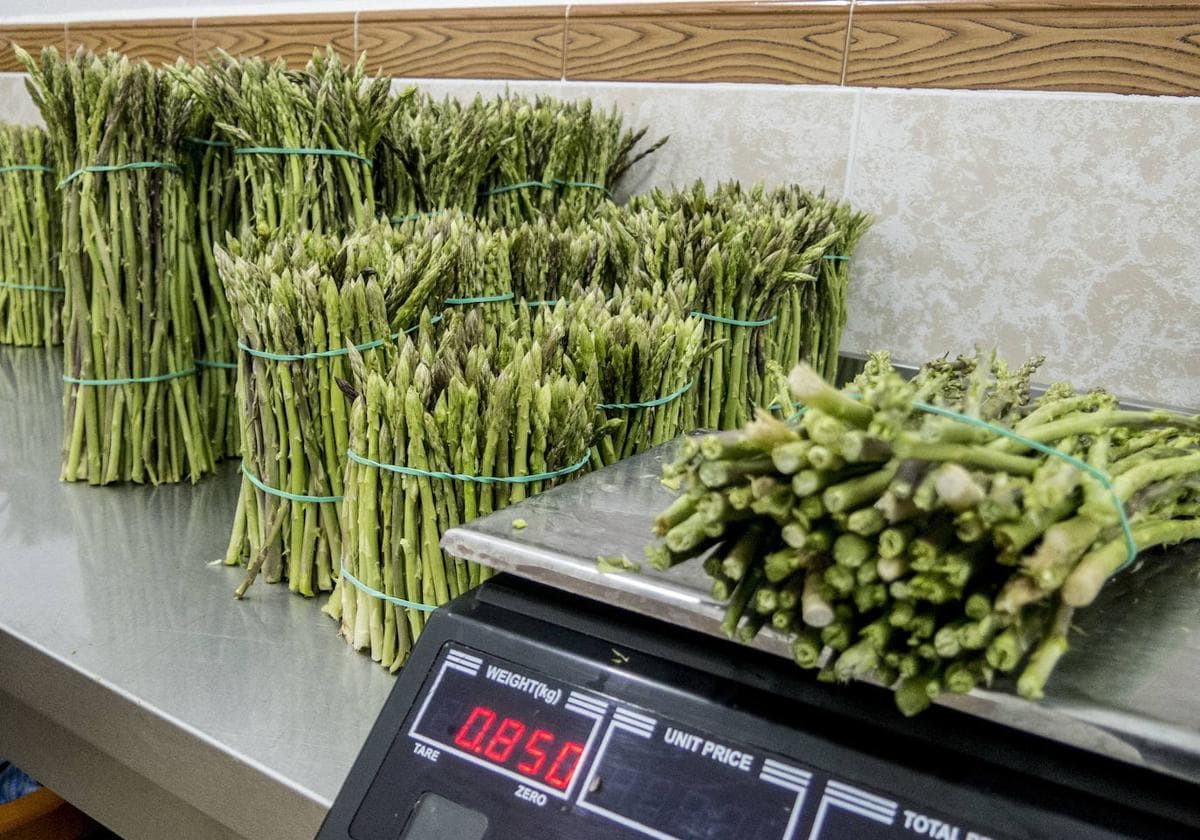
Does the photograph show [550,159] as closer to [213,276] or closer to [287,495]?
[213,276]

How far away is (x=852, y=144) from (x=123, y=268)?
5.14 feet

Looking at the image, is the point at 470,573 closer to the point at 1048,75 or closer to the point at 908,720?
the point at 908,720

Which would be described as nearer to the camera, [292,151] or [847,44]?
[292,151]

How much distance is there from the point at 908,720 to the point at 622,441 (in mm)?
687

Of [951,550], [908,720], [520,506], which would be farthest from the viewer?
[520,506]

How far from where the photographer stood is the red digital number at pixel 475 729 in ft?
2.71

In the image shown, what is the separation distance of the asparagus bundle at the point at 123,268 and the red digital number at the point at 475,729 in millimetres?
1305

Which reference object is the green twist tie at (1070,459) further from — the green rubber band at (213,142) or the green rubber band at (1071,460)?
the green rubber band at (213,142)

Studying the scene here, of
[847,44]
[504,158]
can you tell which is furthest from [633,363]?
[847,44]

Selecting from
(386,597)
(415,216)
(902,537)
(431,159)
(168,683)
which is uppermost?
(431,159)

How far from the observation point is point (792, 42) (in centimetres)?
212

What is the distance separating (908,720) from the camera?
2.44ft

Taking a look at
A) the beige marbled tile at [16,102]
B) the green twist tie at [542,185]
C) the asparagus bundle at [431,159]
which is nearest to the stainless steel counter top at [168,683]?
the asparagus bundle at [431,159]

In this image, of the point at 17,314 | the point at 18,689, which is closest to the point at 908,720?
the point at 18,689
